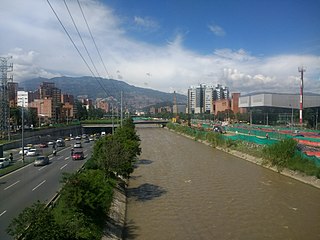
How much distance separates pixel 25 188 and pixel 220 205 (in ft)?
23.5

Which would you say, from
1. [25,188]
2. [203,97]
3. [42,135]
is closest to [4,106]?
[42,135]

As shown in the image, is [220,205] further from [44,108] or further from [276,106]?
[276,106]

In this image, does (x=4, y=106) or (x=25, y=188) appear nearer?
(x=25, y=188)

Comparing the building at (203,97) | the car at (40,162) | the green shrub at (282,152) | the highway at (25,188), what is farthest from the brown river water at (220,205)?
the building at (203,97)

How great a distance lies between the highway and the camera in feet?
28.1

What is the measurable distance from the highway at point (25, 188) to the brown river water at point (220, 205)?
2960mm

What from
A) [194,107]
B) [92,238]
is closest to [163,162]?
[92,238]

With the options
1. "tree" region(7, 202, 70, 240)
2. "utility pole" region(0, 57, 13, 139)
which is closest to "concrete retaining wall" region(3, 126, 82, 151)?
"utility pole" region(0, 57, 13, 139)

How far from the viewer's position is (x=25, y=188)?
39.2ft

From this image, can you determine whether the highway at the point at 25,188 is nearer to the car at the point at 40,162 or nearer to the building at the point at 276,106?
the car at the point at 40,162

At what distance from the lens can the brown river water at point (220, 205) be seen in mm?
9484

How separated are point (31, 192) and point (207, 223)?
5959mm

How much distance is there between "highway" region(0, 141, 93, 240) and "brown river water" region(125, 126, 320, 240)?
2.96m

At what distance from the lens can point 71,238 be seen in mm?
5266
